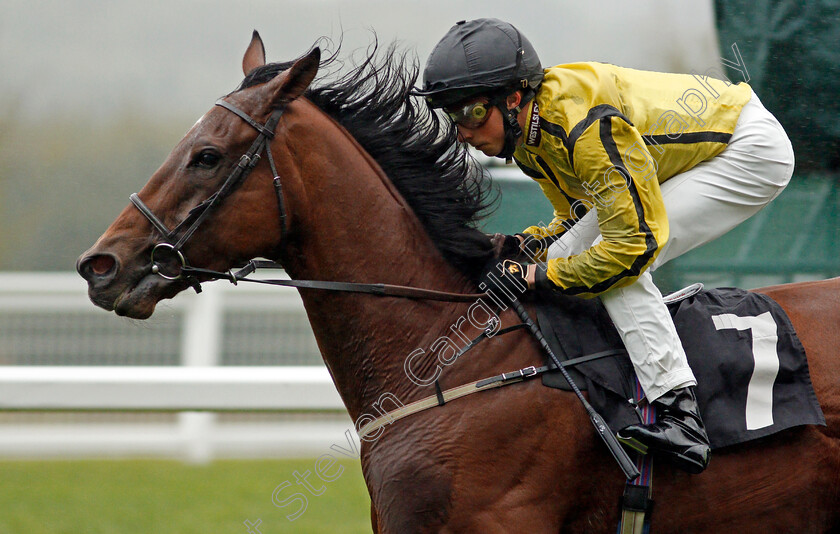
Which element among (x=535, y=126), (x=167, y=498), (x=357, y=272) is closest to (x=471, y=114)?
(x=535, y=126)

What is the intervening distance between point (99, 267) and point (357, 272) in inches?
26.6

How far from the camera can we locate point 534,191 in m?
4.80

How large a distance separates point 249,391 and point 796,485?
2387mm

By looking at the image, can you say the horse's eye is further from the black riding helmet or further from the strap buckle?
the strap buckle

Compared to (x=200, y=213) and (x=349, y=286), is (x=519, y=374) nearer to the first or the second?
(x=349, y=286)

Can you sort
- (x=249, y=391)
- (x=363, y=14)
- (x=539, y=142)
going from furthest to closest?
(x=363, y=14) → (x=249, y=391) → (x=539, y=142)

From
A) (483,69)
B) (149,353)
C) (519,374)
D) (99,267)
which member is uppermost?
(483,69)

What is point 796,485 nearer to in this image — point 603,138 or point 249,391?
point 603,138

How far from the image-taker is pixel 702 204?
247 centimetres

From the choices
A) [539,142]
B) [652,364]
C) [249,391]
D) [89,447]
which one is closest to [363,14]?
[249,391]

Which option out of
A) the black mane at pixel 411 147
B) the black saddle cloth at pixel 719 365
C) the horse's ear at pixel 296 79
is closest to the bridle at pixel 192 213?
the horse's ear at pixel 296 79

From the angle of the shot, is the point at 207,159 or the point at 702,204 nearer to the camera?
the point at 207,159

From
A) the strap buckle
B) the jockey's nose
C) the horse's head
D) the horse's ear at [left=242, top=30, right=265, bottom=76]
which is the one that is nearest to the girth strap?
the strap buckle

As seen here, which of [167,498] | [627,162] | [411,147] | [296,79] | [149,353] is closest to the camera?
[627,162]
